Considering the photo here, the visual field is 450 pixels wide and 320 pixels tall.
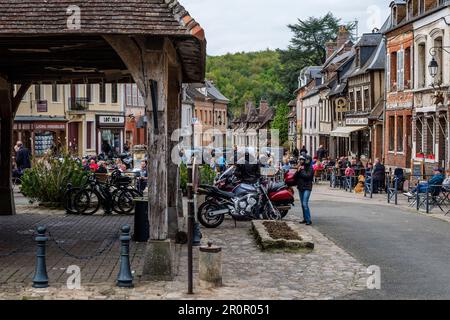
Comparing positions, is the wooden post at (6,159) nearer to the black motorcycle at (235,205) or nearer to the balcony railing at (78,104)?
the black motorcycle at (235,205)

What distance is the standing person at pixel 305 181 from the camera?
62.7 feet

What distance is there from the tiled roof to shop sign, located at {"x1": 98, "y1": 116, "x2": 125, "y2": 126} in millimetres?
45513

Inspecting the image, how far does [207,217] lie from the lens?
720 inches

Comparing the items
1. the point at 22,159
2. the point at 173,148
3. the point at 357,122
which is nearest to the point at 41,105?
the point at 22,159

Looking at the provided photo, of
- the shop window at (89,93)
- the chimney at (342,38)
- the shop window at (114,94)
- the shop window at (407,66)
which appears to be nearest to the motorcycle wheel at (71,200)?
the shop window at (407,66)

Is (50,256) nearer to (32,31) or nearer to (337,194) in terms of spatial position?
(32,31)

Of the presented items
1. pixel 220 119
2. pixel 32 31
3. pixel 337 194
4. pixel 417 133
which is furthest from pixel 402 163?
pixel 220 119

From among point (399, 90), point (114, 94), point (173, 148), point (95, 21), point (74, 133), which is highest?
point (114, 94)

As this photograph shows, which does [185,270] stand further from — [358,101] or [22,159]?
[358,101]

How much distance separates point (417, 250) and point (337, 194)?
57.9ft

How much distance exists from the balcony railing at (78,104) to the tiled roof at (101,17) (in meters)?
41.8

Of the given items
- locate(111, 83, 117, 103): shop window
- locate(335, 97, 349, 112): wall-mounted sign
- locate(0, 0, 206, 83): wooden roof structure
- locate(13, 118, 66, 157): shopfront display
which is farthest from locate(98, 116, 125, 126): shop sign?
locate(0, 0, 206, 83): wooden roof structure

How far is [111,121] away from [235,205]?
4005cm

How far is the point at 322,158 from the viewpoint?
155ft
